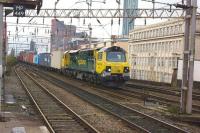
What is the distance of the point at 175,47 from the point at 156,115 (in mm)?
59132

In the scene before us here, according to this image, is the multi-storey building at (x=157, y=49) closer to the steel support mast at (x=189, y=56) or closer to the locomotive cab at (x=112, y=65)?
the locomotive cab at (x=112, y=65)

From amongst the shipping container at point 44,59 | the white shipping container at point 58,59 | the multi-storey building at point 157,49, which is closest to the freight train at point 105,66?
the white shipping container at point 58,59

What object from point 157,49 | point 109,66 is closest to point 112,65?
point 109,66

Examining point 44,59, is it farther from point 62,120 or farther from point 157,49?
point 62,120

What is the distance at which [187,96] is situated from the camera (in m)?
17.4

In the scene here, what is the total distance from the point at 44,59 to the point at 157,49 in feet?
67.7

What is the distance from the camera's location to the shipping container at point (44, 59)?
247 ft

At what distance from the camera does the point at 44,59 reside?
260 feet

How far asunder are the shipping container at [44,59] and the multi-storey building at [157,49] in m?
14.5

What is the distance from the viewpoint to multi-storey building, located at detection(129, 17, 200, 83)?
73.7 m

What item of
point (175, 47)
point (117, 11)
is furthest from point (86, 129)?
point (175, 47)

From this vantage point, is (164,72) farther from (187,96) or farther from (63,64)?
(187,96)

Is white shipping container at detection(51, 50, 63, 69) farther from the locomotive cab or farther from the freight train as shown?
the locomotive cab

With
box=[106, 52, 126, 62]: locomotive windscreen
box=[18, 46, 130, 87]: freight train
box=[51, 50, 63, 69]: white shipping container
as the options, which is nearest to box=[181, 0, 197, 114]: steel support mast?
box=[18, 46, 130, 87]: freight train
